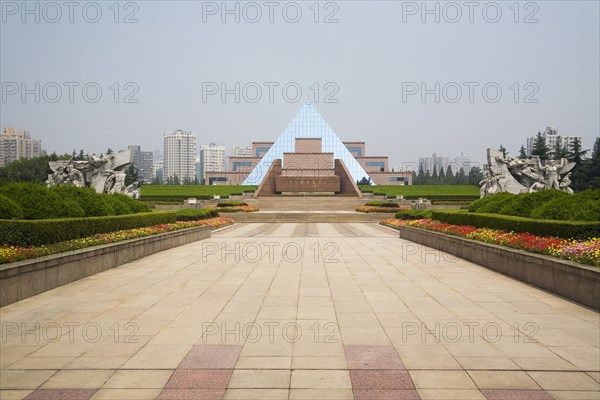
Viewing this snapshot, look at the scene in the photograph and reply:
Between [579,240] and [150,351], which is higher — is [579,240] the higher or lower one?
the higher one

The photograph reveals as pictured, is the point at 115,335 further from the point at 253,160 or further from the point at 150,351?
the point at 253,160

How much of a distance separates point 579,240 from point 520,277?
3.73 ft

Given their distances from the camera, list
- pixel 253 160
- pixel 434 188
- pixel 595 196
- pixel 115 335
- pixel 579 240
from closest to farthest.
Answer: pixel 115 335
pixel 579 240
pixel 595 196
pixel 434 188
pixel 253 160

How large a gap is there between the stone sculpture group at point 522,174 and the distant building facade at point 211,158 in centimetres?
16819

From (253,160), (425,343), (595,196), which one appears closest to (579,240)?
(595,196)

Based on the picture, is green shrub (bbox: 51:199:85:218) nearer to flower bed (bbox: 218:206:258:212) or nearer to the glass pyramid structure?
flower bed (bbox: 218:206:258:212)

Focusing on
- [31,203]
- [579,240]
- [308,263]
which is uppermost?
[31,203]

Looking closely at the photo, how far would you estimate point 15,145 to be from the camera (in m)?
101

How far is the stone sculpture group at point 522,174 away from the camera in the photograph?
2734 cm

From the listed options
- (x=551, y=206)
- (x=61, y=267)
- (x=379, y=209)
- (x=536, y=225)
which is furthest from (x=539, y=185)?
(x=61, y=267)

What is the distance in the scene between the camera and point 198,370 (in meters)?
4.20

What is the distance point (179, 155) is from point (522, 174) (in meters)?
165

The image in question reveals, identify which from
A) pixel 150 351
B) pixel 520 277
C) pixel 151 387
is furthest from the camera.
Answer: pixel 520 277

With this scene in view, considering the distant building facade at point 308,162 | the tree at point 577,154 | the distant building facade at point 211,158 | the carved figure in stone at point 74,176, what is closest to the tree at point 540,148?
the tree at point 577,154
